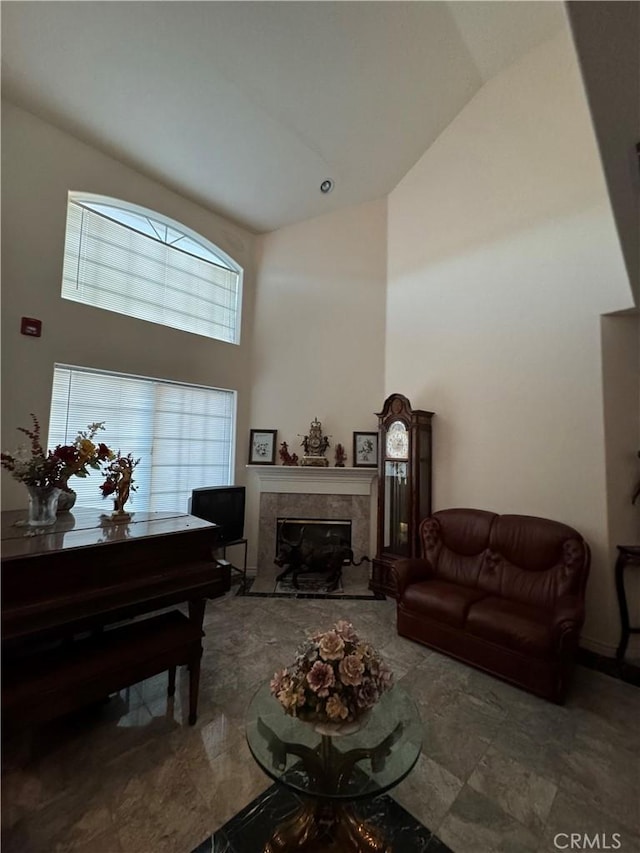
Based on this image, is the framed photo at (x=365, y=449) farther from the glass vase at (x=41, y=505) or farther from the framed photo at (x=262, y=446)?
the glass vase at (x=41, y=505)

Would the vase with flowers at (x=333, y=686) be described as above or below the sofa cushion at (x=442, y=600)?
above

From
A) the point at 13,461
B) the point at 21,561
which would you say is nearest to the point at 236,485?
the point at 13,461

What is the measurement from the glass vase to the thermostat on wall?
1.71 m

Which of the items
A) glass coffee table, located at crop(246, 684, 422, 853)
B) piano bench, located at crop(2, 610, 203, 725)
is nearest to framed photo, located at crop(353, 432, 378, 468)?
piano bench, located at crop(2, 610, 203, 725)

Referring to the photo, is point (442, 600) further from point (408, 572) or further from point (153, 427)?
point (153, 427)

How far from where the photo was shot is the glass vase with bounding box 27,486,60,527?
1.96m

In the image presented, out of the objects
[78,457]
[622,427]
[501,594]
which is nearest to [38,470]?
[78,457]

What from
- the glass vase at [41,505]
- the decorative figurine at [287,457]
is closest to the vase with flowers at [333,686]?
the glass vase at [41,505]

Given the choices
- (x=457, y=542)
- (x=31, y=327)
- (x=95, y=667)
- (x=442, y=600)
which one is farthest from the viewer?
(x=457, y=542)

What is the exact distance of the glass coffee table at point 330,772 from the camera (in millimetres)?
1246

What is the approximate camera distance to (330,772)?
1.29 metres

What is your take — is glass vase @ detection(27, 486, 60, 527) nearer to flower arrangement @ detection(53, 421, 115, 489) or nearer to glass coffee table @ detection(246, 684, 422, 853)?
flower arrangement @ detection(53, 421, 115, 489)

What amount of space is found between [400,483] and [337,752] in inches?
107

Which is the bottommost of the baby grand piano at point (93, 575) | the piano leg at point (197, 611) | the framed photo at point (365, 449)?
the piano leg at point (197, 611)
